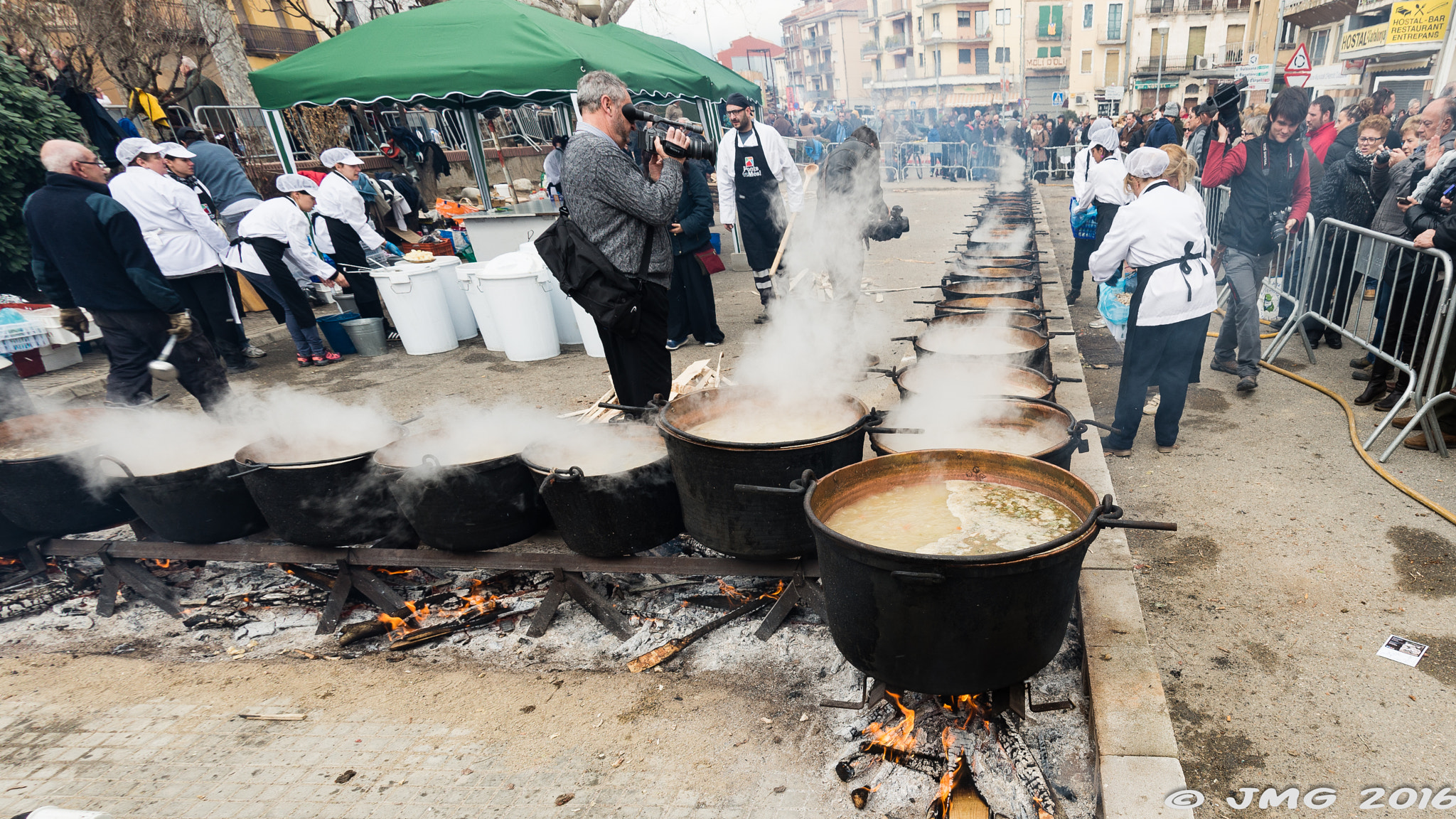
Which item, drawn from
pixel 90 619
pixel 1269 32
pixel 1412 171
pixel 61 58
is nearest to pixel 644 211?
pixel 90 619

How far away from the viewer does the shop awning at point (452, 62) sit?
8000 millimetres

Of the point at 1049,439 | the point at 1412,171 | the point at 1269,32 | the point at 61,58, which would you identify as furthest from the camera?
the point at 1269,32

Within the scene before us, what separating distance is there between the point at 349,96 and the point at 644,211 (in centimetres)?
668

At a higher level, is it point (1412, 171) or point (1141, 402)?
point (1412, 171)

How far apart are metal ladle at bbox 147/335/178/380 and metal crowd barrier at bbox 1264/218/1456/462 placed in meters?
8.43

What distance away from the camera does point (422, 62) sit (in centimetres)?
830

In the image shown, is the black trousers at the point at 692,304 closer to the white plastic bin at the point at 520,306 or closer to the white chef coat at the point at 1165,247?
the white plastic bin at the point at 520,306

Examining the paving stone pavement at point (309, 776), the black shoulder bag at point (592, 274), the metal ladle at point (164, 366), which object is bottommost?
the paving stone pavement at point (309, 776)

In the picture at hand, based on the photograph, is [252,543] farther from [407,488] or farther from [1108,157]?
[1108,157]

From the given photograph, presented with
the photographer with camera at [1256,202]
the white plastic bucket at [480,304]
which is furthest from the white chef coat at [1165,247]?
the white plastic bucket at [480,304]

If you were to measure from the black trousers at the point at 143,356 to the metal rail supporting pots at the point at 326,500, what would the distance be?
7.75 feet

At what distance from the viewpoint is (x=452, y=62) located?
8.15 m

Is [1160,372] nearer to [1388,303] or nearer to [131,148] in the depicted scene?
[1388,303]

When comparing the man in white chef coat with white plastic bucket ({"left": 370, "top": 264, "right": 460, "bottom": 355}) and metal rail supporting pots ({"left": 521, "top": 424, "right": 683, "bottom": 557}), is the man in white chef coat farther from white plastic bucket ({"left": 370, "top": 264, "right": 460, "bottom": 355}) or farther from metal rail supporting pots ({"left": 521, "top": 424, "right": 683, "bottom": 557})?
metal rail supporting pots ({"left": 521, "top": 424, "right": 683, "bottom": 557})
